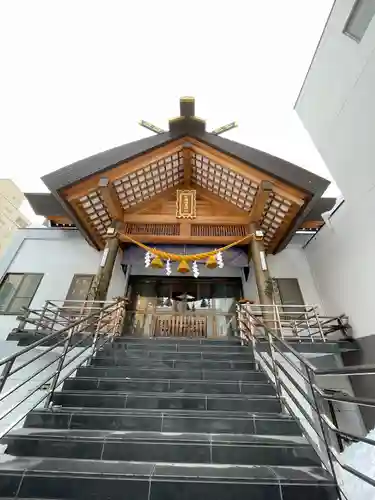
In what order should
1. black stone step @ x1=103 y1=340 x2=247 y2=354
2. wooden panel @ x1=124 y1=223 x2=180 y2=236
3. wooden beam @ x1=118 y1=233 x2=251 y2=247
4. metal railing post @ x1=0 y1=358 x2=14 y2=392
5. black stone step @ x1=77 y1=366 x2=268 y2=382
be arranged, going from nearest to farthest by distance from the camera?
metal railing post @ x1=0 y1=358 x2=14 y2=392 < black stone step @ x1=77 y1=366 x2=268 y2=382 < black stone step @ x1=103 y1=340 x2=247 y2=354 < wooden beam @ x1=118 y1=233 x2=251 y2=247 < wooden panel @ x1=124 y1=223 x2=180 y2=236

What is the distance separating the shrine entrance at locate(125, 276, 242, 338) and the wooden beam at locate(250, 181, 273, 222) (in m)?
2.17

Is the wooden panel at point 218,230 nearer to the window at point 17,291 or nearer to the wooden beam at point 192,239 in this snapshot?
the wooden beam at point 192,239

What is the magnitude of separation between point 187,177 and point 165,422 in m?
6.77

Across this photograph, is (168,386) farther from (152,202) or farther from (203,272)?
(152,202)

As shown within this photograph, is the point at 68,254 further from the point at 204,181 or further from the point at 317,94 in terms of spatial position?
the point at 317,94

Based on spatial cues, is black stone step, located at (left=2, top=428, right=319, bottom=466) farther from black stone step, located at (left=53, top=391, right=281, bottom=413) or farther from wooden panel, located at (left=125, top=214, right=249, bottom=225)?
wooden panel, located at (left=125, top=214, right=249, bottom=225)

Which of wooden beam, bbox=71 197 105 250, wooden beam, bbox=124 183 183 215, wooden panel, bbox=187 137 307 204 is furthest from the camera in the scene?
wooden beam, bbox=124 183 183 215

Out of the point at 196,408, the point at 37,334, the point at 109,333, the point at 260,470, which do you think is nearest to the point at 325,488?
the point at 260,470

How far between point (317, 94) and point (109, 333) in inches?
266

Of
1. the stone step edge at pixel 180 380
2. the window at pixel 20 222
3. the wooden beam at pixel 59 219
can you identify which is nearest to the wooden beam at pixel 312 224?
the stone step edge at pixel 180 380

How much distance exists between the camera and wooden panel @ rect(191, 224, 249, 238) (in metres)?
6.98

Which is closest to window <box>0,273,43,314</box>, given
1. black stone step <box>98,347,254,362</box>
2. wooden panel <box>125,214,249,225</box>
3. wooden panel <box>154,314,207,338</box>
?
wooden panel <box>125,214,249,225</box>

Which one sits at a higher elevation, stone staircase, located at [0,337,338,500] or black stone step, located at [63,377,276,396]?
black stone step, located at [63,377,276,396]

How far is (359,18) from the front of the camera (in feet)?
13.2
